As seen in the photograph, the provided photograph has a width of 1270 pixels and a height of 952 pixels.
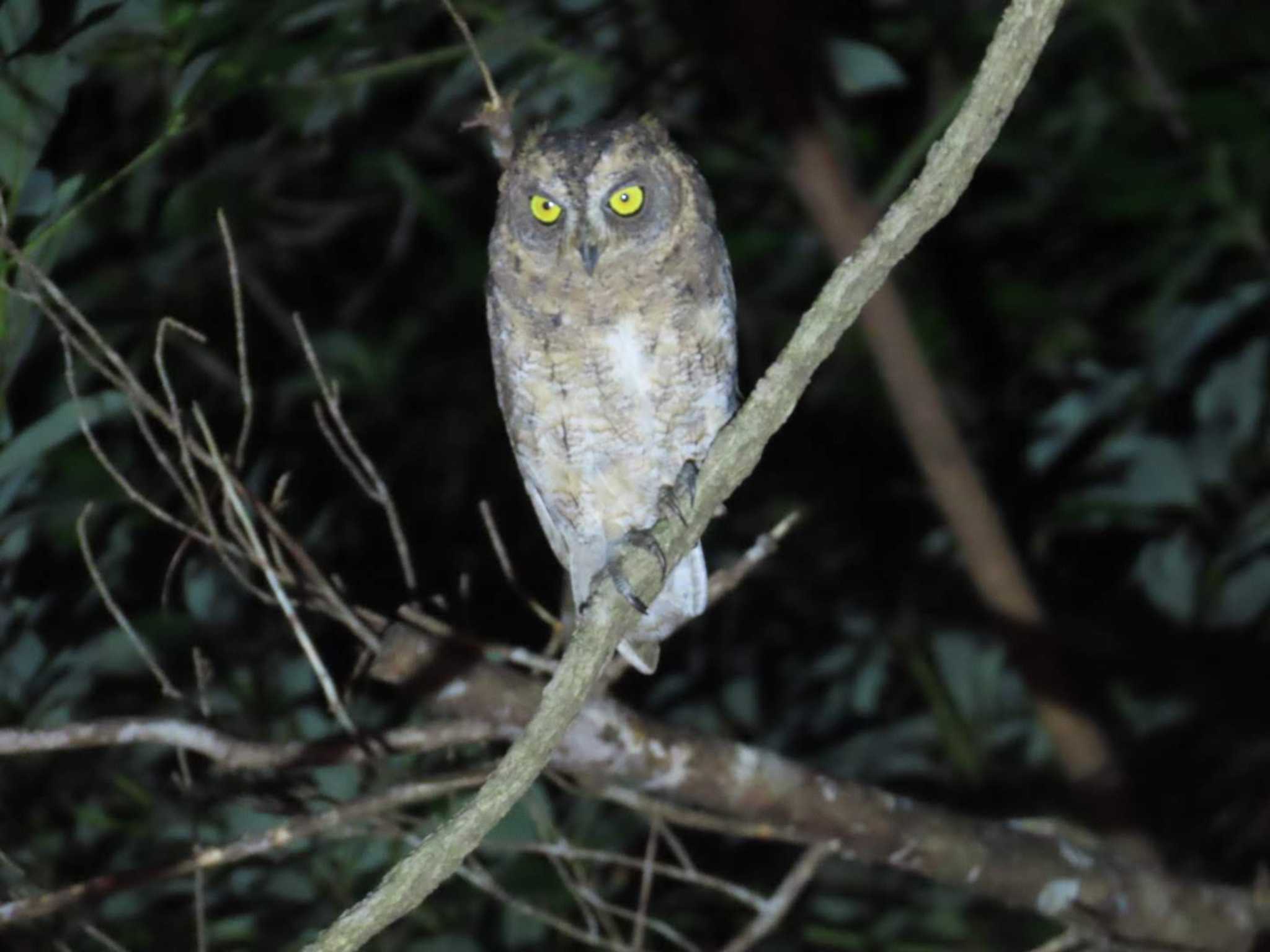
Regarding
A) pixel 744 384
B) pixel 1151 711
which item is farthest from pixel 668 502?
pixel 1151 711

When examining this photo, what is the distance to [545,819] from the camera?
2.52 meters

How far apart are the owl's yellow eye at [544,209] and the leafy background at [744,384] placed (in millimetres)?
302

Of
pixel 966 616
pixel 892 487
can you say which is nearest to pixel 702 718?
pixel 966 616

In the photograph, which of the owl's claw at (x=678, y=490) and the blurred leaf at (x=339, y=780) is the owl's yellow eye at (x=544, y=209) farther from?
the blurred leaf at (x=339, y=780)

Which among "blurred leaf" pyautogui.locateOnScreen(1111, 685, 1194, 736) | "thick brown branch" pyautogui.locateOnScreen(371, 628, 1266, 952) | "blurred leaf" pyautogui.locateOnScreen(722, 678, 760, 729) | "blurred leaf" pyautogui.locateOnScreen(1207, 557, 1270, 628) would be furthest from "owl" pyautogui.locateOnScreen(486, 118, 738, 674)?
"blurred leaf" pyautogui.locateOnScreen(1111, 685, 1194, 736)

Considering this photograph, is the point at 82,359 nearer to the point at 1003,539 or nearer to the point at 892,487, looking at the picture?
the point at 1003,539

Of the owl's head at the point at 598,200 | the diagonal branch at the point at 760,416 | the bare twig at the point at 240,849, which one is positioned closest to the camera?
the diagonal branch at the point at 760,416

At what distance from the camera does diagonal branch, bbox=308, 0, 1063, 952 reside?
5.26 feet

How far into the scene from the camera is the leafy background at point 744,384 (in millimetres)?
2576

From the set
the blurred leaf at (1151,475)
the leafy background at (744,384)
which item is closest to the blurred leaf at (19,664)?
the leafy background at (744,384)

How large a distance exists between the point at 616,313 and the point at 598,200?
0.63 ft

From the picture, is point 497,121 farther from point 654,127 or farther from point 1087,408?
point 1087,408

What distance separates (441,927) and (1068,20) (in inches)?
126

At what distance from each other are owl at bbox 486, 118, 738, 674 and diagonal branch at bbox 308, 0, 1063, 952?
50 centimetres
